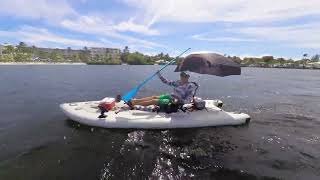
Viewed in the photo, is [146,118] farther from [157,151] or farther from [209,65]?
[209,65]

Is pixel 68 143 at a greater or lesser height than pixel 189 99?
lesser

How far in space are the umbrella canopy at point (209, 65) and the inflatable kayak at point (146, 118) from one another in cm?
174

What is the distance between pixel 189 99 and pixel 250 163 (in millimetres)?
4689

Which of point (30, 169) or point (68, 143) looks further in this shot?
point (68, 143)

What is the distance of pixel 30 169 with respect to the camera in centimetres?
876

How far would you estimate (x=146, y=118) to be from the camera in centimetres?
1229

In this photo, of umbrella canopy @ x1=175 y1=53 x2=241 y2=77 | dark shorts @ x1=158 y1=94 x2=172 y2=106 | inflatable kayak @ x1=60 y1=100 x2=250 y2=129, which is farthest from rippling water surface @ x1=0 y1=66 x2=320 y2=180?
umbrella canopy @ x1=175 y1=53 x2=241 y2=77

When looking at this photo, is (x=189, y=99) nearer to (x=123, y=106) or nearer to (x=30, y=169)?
(x=123, y=106)

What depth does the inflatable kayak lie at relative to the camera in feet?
39.5

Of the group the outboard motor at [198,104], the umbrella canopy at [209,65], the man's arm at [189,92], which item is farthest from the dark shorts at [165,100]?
the umbrella canopy at [209,65]

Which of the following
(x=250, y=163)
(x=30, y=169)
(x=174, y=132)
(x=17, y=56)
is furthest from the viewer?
(x=17, y=56)

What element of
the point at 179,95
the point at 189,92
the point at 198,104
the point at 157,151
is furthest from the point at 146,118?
the point at 198,104

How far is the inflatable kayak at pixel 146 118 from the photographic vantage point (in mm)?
12039

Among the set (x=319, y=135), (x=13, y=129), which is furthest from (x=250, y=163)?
(x=13, y=129)
